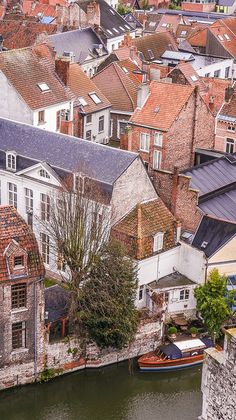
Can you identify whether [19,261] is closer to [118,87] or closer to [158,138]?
[158,138]

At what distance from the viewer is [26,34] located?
314 ft

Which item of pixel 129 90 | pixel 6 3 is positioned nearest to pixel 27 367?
pixel 129 90

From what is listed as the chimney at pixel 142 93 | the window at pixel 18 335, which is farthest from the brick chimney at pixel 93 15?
the window at pixel 18 335

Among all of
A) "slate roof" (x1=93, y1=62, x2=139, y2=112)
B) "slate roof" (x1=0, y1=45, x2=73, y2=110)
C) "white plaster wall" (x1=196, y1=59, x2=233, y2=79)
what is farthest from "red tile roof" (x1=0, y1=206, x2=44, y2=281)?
"white plaster wall" (x1=196, y1=59, x2=233, y2=79)

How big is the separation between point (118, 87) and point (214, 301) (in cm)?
3652

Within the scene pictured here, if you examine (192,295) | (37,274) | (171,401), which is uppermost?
(37,274)

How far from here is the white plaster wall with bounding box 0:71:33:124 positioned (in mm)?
65312

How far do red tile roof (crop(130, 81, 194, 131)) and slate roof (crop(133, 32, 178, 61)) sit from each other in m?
37.3

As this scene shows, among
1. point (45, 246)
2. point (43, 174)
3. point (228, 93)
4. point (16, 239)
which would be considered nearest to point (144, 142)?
point (43, 174)

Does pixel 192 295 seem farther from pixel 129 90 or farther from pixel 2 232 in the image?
pixel 129 90

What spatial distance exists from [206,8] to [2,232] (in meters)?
121

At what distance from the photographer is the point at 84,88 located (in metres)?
75.4

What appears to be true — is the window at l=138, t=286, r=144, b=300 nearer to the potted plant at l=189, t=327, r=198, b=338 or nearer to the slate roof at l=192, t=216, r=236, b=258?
the potted plant at l=189, t=327, r=198, b=338

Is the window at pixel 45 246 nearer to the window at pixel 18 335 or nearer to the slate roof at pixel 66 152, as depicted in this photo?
the slate roof at pixel 66 152
